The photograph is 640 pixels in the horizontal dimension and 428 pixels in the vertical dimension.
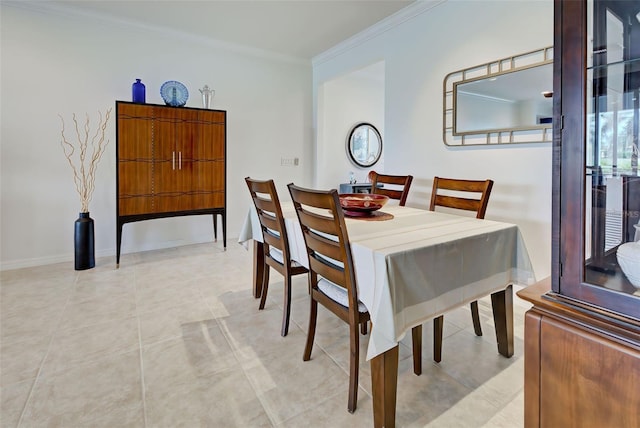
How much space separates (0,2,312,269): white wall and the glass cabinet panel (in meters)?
4.08

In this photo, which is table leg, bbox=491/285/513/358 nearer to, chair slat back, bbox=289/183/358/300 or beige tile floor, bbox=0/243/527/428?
beige tile floor, bbox=0/243/527/428

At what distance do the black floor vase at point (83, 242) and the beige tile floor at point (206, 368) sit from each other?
1.74ft

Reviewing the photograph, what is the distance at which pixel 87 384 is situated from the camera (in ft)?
5.09

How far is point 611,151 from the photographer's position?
0.77m

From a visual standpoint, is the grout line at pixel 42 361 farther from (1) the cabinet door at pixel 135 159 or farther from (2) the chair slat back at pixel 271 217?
(2) the chair slat back at pixel 271 217

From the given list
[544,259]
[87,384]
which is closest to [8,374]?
[87,384]

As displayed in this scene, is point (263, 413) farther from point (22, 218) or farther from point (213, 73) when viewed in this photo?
point (213, 73)

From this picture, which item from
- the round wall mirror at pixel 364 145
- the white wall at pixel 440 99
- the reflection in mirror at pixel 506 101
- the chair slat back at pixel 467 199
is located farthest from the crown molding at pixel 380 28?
the chair slat back at pixel 467 199

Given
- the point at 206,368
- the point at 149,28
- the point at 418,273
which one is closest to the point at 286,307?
the point at 206,368

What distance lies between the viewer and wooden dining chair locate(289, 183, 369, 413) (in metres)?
1.31

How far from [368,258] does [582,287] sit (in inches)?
26.0

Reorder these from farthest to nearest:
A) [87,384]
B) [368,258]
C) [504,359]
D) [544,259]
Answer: [544,259], [504,359], [87,384], [368,258]

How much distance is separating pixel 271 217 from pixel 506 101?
2009 millimetres

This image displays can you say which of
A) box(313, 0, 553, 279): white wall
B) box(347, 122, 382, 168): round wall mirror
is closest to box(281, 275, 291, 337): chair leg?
box(313, 0, 553, 279): white wall
